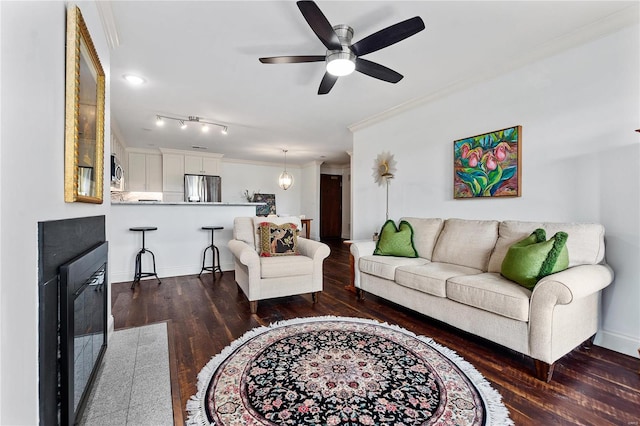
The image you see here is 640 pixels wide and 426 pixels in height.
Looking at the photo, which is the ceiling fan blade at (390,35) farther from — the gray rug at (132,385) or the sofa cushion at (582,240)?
the gray rug at (132,385)

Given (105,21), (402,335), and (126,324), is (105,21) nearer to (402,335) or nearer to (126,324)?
(126,324)

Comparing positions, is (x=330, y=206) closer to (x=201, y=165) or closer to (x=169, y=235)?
(x=201, y=165)

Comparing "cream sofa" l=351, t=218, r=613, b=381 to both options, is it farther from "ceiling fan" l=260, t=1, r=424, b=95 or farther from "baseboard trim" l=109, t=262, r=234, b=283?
"baseboard trim" l=109, t=262, r=234, b=283

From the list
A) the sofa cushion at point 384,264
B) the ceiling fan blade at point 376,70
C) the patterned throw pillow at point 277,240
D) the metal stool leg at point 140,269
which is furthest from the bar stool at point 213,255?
the ceiling fan blade at point 376,70

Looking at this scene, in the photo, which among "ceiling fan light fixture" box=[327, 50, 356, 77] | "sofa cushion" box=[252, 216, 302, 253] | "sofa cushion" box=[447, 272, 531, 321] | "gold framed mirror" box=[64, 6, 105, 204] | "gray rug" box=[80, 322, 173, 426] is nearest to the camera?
"gold framed mirror" box=[64, 6, 105, 204]

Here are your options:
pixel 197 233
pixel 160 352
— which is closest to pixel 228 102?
pixel 197 233

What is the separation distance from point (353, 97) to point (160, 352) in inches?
131

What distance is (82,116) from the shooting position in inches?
54.7

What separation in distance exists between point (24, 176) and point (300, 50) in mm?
2335

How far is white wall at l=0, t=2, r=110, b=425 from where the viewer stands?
72cm

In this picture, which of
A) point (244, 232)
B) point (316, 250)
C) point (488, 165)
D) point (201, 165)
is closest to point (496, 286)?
point (488, 165)

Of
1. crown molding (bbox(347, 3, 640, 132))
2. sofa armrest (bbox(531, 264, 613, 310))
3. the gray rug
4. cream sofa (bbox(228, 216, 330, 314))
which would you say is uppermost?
crown molding (bbox(347, 3, 640, 132))

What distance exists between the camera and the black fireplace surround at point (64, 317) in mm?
942

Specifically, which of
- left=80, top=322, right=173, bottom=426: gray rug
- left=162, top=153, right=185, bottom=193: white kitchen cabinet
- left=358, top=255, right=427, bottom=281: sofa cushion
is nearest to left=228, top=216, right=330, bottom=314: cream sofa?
left=358, top=255, right=427, bottom=281: sofa cushion
